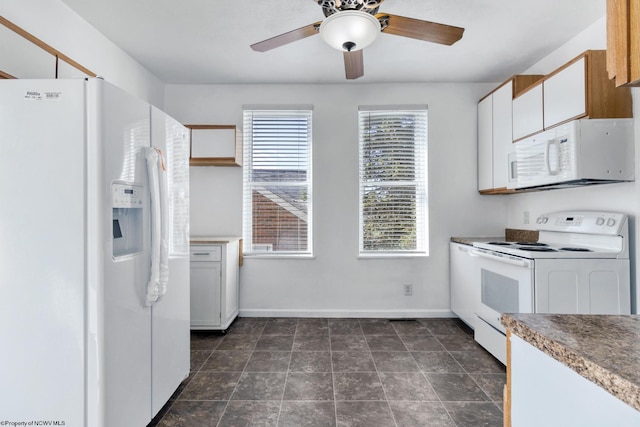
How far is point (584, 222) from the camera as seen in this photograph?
2.37 metres

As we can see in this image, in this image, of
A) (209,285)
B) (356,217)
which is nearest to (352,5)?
(356,217)

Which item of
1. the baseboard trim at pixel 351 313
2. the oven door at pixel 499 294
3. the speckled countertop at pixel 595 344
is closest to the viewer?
the speckled countertop at pixel 595 344

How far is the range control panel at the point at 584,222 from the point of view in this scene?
213 centimetres

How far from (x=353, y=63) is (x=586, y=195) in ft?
6.75

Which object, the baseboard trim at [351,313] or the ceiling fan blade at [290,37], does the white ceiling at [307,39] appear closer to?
the ceiling fan blade at [290,37]

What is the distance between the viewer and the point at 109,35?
2.62m

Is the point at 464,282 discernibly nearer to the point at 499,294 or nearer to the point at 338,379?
the point at 499,294

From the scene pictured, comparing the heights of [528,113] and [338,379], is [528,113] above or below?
above

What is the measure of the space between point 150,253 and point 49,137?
2.20 feet

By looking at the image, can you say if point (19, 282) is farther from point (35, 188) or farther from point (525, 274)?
point (525, 274)

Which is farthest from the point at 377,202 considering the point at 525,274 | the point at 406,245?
the point at 525,274

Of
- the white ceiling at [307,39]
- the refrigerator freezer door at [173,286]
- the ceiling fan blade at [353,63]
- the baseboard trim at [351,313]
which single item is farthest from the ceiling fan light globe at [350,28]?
the baseboard trim at [351,313]

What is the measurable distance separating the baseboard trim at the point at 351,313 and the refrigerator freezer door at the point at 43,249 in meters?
2.31

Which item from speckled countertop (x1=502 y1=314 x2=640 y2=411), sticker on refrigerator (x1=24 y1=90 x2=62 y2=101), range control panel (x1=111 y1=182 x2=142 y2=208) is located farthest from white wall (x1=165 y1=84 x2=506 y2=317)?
speckled countertop (x1=502 y1=314 x2=640 y2=411)
